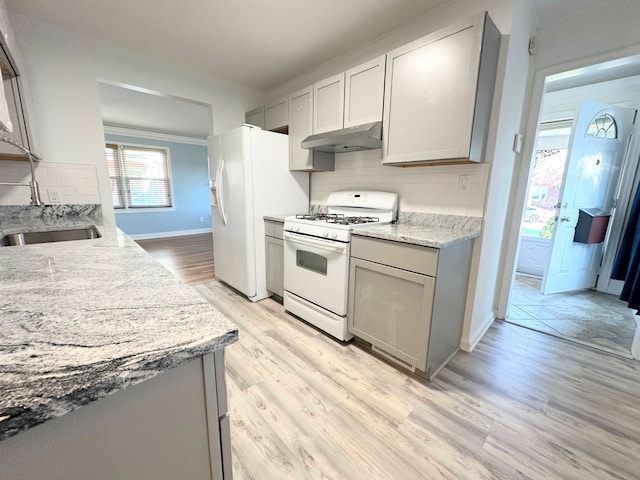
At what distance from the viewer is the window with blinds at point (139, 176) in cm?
548

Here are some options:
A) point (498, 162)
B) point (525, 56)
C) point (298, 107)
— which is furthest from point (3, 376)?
point (525, 56)

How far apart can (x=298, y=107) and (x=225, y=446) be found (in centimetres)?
263

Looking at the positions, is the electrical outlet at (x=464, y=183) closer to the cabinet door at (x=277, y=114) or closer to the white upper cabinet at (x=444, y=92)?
the white upper cabinet at (x=444, y=92)

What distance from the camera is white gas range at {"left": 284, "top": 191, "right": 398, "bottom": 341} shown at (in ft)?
6.40

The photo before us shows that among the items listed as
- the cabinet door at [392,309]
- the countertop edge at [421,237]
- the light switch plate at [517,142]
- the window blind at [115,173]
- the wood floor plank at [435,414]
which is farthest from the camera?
the window blind at [115,173]

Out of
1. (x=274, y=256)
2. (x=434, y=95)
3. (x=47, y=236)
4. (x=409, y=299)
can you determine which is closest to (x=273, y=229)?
(x=274, y=256)

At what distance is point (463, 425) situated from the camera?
1341 millimetres

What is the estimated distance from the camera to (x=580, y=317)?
2473mm

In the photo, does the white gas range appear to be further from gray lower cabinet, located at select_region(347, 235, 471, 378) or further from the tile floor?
the tile floor

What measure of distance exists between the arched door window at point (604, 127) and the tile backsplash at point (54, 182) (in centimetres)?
487

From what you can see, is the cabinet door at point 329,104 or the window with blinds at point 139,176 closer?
the cabinet door at point 329,104

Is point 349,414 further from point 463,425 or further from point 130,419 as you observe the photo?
point 130,419

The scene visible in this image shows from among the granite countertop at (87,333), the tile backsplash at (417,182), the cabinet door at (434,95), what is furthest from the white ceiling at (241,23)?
the granite countertop at (87,333)

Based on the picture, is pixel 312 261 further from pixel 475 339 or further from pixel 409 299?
pixel 475 339
